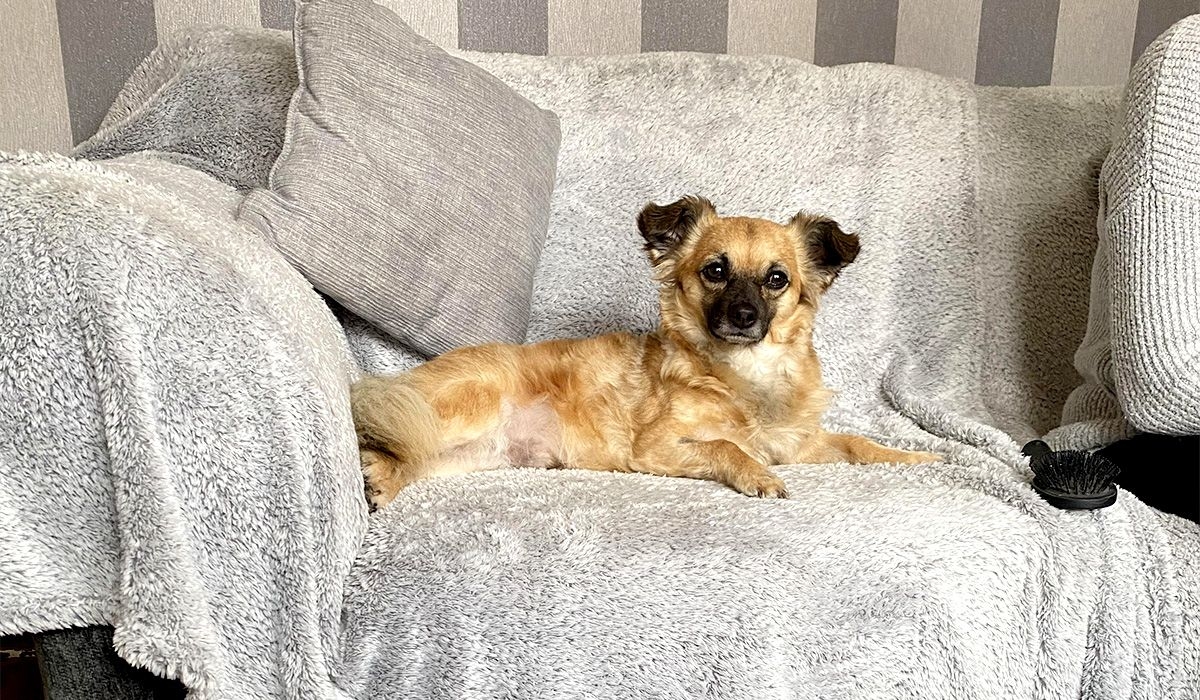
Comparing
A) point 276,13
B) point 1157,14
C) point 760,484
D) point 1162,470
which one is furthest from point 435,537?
point 1157,14

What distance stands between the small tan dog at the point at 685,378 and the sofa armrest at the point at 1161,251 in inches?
14.5

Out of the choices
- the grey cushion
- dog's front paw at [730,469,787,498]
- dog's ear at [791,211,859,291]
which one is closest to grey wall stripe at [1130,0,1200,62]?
dog's ear at [791,211,859,291]

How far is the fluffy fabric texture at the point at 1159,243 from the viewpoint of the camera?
149cm

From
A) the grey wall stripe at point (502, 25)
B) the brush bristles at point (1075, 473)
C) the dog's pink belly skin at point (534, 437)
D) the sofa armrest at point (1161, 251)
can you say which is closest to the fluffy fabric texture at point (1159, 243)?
the sofa armrest at point (1161, 251)

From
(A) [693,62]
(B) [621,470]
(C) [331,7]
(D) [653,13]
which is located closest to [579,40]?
(D) [653,13]

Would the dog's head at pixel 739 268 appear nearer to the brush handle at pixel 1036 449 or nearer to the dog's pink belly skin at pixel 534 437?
the dog's pink belly skin at pixel 534 437

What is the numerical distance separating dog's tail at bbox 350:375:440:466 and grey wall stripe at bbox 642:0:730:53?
1.28 metres

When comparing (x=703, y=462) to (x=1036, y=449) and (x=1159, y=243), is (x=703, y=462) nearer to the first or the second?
(x=1036, y=449)

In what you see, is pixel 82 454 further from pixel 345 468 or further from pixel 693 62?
pixel 693 62

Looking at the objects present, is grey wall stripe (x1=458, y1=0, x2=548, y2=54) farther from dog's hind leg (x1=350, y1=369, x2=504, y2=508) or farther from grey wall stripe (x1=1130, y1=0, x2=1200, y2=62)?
grey wall stripe (x1=1130, y1=0, x2=1200, y2=62)

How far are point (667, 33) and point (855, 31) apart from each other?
0.48 metres

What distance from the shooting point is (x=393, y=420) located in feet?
4.98

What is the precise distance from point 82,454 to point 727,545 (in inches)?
30.8

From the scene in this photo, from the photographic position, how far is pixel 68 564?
45.8 inches
